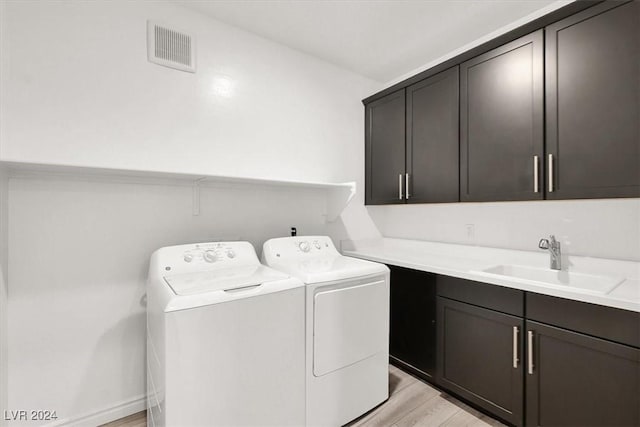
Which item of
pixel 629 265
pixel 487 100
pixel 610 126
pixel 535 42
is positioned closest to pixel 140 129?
pixel 487 100

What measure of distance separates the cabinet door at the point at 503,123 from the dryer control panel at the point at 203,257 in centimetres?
155

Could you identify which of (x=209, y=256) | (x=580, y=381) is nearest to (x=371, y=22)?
(x=209, y=256)

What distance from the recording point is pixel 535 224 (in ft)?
6.33

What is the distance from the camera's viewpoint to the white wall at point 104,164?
1438 millimetres

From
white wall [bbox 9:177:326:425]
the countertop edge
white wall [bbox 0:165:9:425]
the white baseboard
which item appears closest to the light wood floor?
the white baseboard

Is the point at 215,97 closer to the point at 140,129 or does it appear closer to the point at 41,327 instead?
the point at 140,129

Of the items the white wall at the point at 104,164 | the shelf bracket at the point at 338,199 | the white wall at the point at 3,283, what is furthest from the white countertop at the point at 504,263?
the white wall at the point at 3,283

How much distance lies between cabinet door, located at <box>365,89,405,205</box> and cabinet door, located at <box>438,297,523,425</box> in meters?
1.03

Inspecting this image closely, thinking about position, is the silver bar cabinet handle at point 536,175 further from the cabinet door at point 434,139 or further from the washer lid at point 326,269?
the washer lid at point 326,269

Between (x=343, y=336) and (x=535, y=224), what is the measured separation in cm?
151

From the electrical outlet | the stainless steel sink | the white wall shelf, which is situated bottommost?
the stainless steel sink

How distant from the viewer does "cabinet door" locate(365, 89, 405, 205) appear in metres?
2.44

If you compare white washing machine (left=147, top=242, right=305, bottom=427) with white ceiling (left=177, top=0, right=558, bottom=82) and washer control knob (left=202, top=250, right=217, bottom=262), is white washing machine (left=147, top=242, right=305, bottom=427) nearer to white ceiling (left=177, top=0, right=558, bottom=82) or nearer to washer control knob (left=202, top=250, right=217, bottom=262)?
washer control knob (left=202, top=250, right=217, bottom=262)

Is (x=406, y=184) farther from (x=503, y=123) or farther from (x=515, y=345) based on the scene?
(x=515, y=345)
